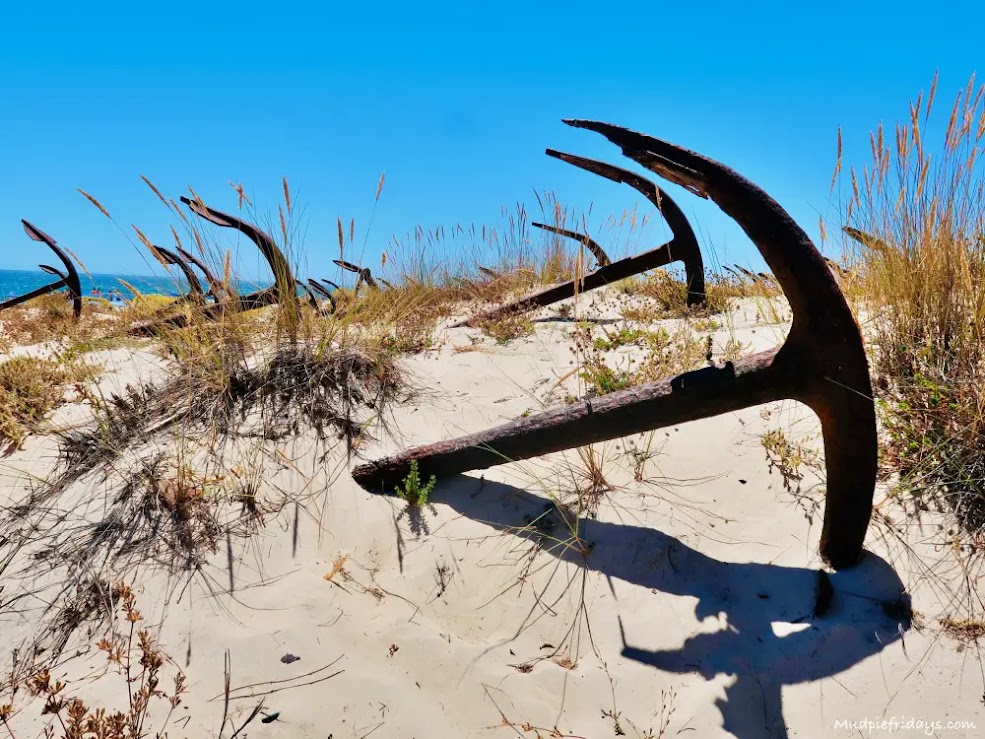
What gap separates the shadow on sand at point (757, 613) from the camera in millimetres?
1644

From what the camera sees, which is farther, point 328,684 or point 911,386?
point 911,386

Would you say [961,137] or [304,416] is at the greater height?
[961,137]

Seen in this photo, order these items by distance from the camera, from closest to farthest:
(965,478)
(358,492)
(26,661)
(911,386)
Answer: (26,661) < (965,478) < (911,386) < (358,492)

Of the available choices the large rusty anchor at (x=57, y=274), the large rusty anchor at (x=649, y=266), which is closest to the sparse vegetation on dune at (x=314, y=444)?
the large rusty anchor at (x=649, y=266)

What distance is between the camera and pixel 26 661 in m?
1.79

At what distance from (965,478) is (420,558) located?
7.05ft

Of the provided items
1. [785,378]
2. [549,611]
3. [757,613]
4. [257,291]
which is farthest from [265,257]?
[757,613]

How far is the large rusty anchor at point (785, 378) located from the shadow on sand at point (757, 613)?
0.15 m

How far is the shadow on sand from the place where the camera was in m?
1.64

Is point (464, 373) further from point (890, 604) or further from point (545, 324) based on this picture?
point (890, 604)

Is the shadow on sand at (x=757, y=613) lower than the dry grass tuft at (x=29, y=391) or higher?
lower

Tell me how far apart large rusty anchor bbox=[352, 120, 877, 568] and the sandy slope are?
32cm

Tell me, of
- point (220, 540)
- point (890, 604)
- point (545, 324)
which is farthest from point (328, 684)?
point (545, 324)

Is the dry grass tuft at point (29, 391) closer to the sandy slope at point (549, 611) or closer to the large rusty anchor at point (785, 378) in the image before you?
the sandy slope at point (549, 611)
